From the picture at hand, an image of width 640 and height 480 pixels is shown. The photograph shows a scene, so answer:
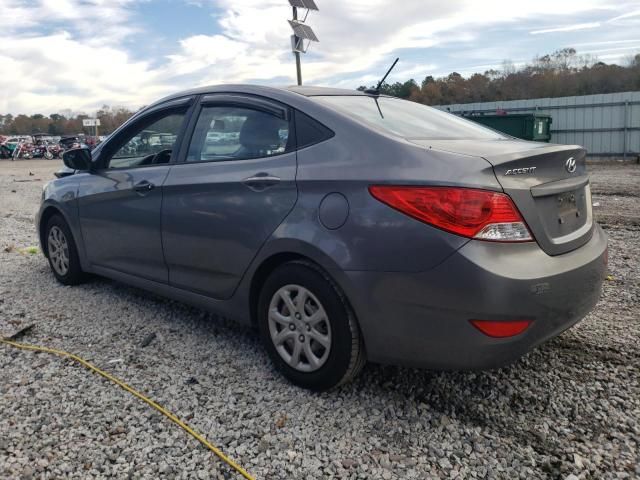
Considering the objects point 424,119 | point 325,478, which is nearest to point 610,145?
point 424,119

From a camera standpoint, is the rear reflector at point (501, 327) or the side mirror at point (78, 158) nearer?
the rear reflector at point (501, 327)

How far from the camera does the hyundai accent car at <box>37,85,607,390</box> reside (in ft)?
8.03

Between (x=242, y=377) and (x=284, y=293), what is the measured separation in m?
0.62

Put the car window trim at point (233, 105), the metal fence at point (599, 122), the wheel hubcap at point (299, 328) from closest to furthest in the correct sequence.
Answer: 1. the wheel hubcap at point (299, 328)
2. the car window trim at point (233, 105)
3. the metal fence at point (599, 122)

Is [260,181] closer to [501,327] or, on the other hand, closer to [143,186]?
[143,186]

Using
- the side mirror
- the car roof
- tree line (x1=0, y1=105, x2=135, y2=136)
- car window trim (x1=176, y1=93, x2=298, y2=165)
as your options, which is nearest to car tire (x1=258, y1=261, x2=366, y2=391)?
car window trim (x1=176, y1=93, x2=298, y2=165)

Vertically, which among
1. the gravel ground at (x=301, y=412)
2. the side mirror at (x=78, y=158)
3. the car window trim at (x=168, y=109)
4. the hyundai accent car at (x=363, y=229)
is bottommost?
the gravel ground at (x=301, y=412)

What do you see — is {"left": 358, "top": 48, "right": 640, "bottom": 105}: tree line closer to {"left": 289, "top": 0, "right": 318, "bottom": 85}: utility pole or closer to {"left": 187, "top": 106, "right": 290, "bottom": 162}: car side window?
{"left": 289, "top": 0, "right": 318, "bottom": 85}: utility pole

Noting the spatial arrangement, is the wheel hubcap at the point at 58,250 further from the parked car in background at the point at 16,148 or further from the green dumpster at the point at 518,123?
the parked car in background at the point at 16,148

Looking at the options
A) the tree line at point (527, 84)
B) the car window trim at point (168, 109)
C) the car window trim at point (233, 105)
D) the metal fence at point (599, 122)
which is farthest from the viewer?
the tree line at point (527, 84)

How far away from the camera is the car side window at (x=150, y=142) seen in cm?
388

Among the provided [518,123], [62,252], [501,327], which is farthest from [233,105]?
[518,123]

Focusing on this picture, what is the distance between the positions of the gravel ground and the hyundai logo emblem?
113 centimetres

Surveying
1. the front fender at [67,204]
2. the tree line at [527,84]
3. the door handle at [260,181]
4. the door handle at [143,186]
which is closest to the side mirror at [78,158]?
the front fender at [67,204]
